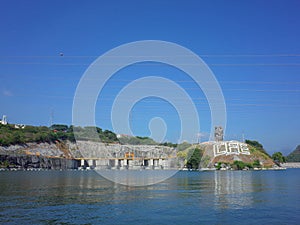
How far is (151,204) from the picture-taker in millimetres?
32469

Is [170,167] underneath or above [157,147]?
underneath

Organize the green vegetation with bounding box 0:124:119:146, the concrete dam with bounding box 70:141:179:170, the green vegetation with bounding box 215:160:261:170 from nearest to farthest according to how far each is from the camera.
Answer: the green vegetation with bounding box 0:124:119:146 → the concrete dam with bounding box 70:141:179:170 → the green vegetation with bounding box 215:160:261:170

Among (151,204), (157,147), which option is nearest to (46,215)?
(151,204)

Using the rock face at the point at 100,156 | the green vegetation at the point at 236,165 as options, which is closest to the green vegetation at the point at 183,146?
the rock face at the point at 100,156

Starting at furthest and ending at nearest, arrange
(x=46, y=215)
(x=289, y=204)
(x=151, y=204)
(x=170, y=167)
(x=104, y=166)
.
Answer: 1. (x=104, y=166)
2. (x=170, y=167)
3. (x=289, y=204)
4. (x=151, y=204)
5. (x=46, y=215)

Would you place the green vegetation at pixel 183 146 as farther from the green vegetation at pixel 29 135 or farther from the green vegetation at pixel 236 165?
the green vegetation at pixel 29 135

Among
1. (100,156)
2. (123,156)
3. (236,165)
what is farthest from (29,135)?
(236,165)

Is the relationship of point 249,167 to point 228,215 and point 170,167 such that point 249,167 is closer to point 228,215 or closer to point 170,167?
point 170,167

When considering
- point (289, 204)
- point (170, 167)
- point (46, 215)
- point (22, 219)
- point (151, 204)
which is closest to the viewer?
point (22, 219)

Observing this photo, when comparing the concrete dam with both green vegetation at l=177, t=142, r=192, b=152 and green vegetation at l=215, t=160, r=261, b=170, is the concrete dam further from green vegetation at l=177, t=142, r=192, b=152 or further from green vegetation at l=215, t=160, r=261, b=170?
green vegetation at l=215, t=160, r=261, b=170

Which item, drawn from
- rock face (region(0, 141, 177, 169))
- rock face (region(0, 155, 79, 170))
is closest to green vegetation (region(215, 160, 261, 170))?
rock face (region(0, 141, 177, 169))

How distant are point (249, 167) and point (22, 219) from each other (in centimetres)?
18689

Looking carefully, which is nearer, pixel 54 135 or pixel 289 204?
pixel 289 204

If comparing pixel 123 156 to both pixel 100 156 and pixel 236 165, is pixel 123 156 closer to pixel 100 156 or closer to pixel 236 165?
pixel 100 156
